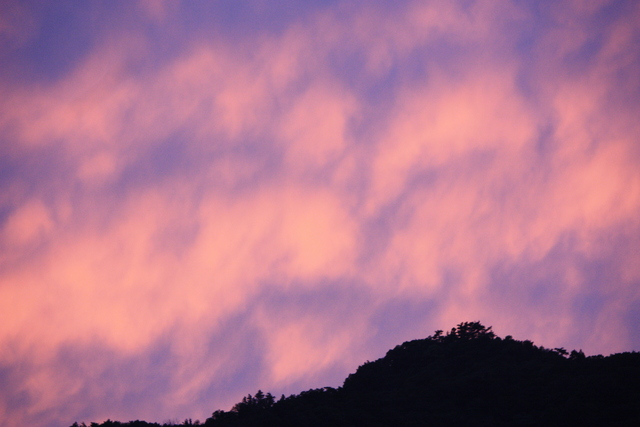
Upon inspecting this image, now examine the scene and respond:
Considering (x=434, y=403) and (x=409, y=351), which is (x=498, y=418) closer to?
(x=434, y=403)

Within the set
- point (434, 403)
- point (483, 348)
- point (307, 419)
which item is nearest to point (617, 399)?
point (434, 403)

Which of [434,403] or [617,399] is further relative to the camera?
[434,403]

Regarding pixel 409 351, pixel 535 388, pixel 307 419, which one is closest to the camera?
pixel 307 419

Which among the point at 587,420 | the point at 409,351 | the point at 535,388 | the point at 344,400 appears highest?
the point at 409,351

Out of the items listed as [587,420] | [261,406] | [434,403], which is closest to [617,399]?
[587,420]

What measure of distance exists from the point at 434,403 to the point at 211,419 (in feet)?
54.4

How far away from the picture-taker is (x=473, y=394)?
4488 centimetres

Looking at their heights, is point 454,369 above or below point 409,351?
below

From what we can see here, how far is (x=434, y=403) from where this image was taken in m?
44.5

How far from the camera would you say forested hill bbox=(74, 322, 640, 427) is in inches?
1507

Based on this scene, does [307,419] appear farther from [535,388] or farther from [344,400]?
[535,388]

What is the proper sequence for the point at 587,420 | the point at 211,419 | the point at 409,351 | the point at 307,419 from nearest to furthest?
the point at 587,420, the point at 307,419, the point at 211,419, the point at 409,351

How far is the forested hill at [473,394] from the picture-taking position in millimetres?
38281

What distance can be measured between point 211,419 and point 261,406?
3.84m
